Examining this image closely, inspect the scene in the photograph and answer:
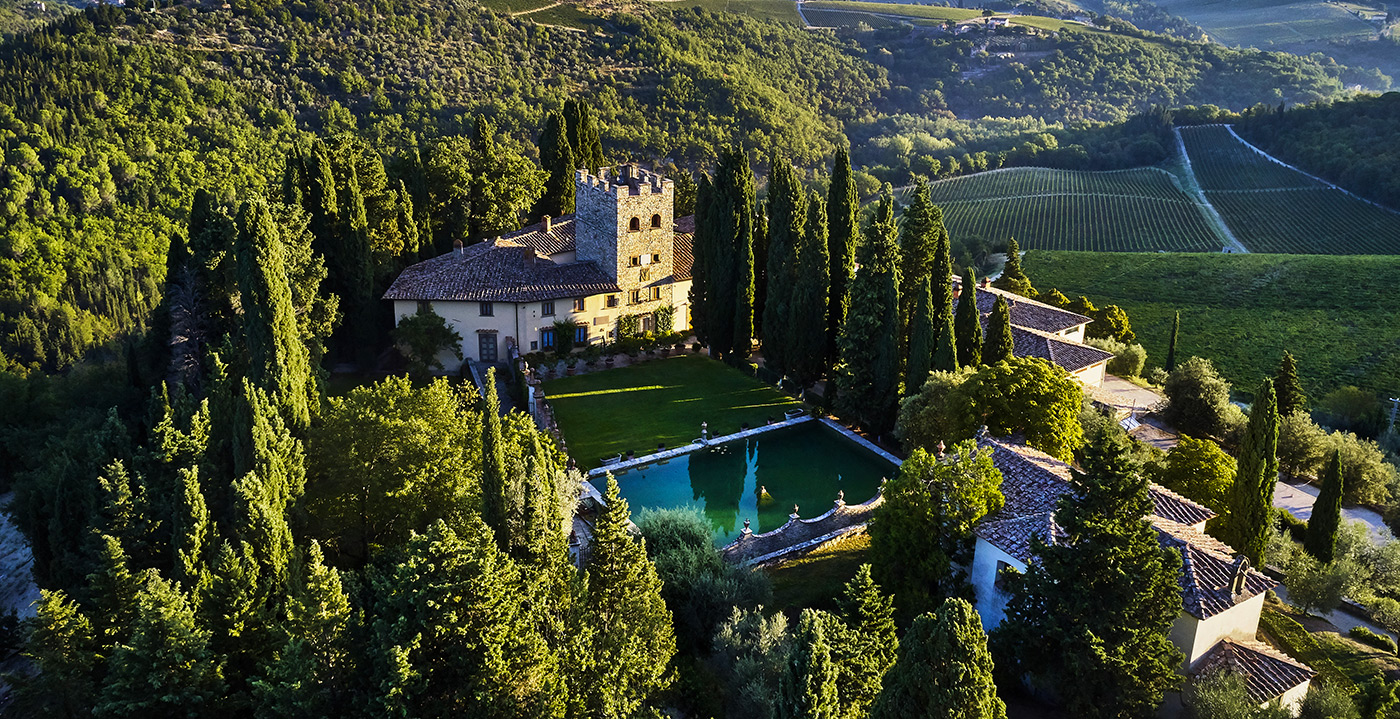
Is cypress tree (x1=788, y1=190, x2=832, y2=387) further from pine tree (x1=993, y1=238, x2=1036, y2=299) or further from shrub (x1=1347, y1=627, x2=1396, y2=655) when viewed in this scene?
shrub (x1=1347, y1=627, x2=1396, y2=655)

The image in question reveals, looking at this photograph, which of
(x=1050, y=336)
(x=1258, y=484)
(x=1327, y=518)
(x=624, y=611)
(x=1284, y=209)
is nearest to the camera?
(x=624, y=611)

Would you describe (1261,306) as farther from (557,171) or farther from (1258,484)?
(557,171)

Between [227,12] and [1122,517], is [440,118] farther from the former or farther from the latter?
[1122,517]

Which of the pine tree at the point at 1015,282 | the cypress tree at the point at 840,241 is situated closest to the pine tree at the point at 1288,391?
the pine tree at the point at 1015,282

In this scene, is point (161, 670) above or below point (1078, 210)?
above

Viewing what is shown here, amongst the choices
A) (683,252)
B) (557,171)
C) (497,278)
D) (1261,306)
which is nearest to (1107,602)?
(497,278)

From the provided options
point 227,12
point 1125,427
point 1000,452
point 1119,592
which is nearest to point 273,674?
point 1119,592
